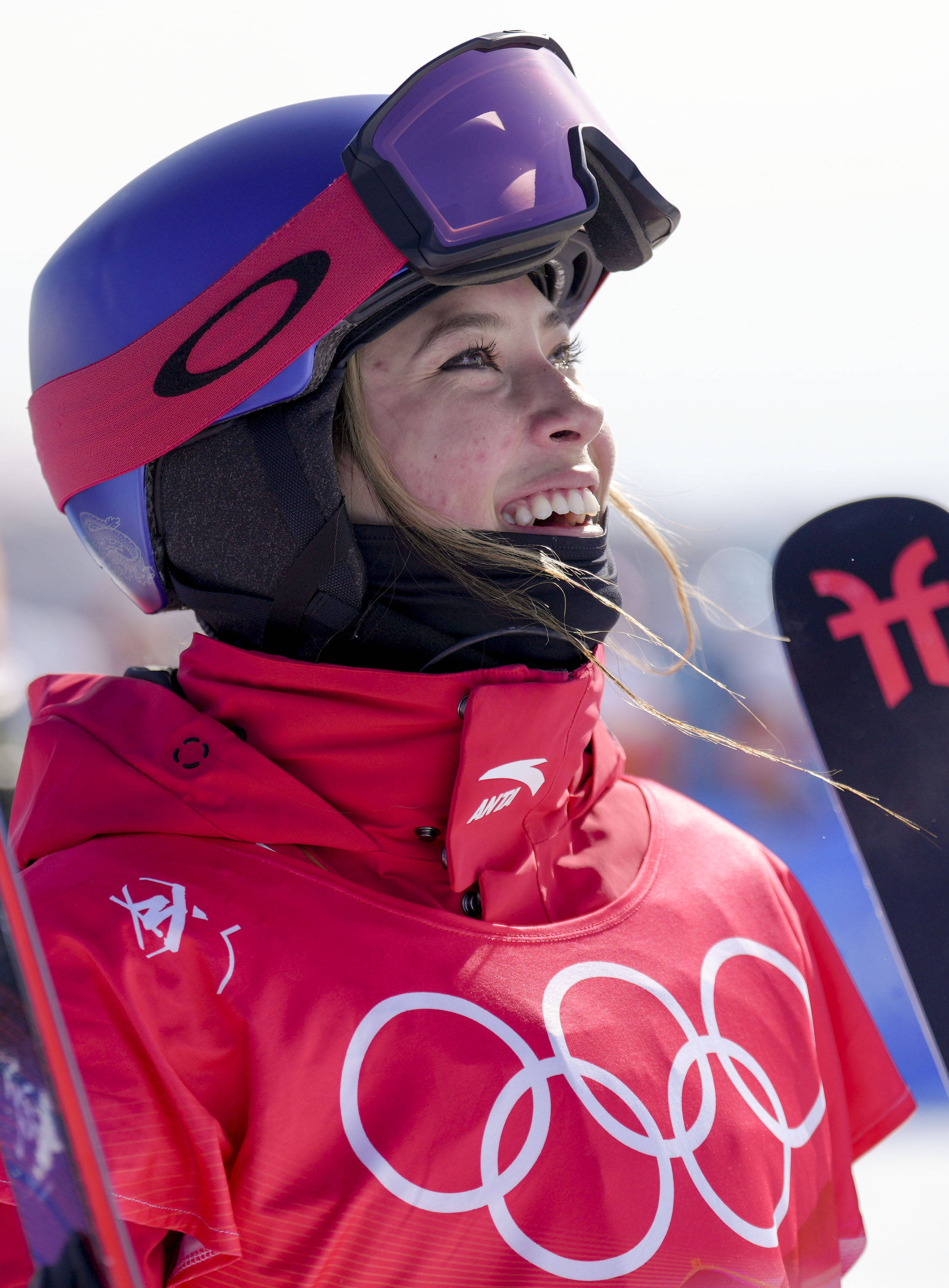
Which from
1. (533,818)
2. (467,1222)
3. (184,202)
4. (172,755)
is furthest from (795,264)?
(467,1222)

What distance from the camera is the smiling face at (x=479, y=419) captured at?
4.89 feet

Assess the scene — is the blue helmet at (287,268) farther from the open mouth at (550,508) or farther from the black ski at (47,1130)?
the black ski at (47,1130)

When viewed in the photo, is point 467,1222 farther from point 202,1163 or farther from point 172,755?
point 172,755

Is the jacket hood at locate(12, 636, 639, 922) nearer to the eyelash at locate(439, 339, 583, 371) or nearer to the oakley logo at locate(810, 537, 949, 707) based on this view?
the eyelash at locate(439, 339, 583, 371)

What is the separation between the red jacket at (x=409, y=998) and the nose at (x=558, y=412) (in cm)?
35

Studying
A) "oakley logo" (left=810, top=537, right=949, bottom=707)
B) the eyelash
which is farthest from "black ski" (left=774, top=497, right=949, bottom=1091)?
the eyelash

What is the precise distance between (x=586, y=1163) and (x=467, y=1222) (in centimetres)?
15

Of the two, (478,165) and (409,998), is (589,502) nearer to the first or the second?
(478,165)

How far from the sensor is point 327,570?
4.90 feet

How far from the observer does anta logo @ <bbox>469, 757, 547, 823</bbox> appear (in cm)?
138

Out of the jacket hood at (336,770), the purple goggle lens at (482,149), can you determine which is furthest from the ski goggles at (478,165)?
the jacket hood at (336,770)

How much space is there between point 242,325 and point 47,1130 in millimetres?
1144

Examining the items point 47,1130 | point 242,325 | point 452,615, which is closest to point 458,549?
point 452,615

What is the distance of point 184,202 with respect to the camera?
5.29 ft
